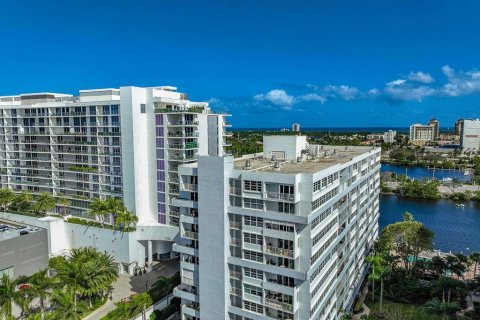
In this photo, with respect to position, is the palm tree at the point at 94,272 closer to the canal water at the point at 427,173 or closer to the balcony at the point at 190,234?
the balcony at the point at 190,234

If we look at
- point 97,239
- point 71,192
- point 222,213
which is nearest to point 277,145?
point 222,213

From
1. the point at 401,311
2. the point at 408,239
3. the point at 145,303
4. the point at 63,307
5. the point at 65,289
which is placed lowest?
the point at 401,311

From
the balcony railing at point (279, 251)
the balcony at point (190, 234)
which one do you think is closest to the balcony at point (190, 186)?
the balcony at point (190, 234)

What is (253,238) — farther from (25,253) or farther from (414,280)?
(25,253)

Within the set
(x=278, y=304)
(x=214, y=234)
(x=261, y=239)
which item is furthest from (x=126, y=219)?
(x=278, y=304)

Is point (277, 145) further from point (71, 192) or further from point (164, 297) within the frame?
point (71, 192)

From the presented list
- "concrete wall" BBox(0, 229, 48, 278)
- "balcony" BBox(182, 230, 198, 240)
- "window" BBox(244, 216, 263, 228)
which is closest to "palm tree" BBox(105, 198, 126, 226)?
"concrete wall" BBox(0, 229, 48, 278)
